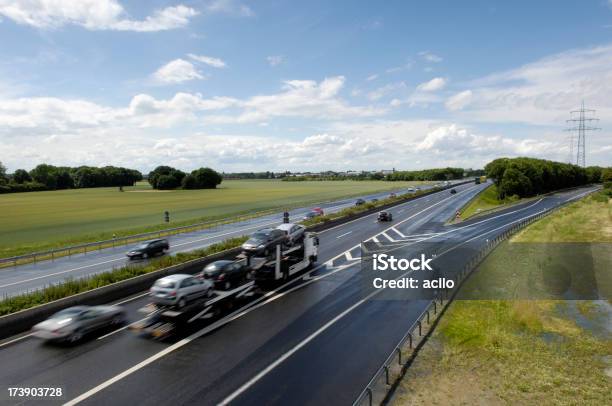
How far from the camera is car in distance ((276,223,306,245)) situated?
2681cm

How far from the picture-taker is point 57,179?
170m

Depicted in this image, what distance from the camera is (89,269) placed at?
28375 mm

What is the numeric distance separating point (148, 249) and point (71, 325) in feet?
62.4

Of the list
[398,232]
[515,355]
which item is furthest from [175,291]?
[398,232]

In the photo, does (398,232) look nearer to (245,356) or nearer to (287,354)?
(287,354)

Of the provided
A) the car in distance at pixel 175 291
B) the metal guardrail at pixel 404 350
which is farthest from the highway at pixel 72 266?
the metal guardrail at pixel 404 350

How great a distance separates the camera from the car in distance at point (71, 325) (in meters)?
13.9

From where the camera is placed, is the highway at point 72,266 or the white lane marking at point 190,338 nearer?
the white lane marking at point 190,338

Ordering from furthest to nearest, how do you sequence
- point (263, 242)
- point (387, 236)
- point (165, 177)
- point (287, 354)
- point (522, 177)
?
point (165, 177) → point (522, 177) → point (387, 236) → point (263, 242) → point (287, 354)

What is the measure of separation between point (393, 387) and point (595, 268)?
22.9 meters

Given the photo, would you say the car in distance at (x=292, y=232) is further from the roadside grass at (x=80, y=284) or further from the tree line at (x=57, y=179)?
the tree line at (x=57, y=179)

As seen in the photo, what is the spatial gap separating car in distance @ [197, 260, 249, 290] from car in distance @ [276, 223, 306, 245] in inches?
255

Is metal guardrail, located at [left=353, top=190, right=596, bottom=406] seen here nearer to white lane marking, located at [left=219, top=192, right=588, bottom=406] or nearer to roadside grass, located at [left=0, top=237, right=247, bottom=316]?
white lane marking, located at [left=219, top=192, right=588, bottom=406]

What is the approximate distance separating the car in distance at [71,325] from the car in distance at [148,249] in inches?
666
